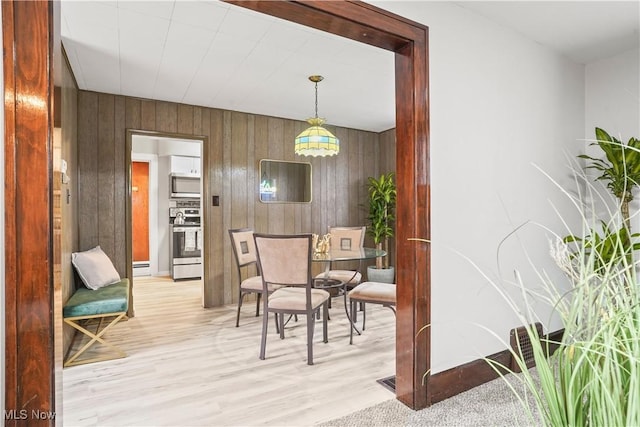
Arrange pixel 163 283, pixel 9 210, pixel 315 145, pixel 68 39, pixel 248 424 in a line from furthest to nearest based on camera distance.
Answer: pixel 163 283, pixel 315 145, pixel 68 39, pixel 248 424, pixel 9 210

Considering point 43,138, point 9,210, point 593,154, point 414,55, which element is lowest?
point 9,210

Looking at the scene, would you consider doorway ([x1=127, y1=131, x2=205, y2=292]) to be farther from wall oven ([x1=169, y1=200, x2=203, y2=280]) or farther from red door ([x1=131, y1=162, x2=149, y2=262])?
red door ([x1=131, y1=162, x2=149, y2=262])

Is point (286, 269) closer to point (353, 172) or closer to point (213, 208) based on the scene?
point (213, 208)

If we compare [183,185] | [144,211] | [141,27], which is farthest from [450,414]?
[144,211]

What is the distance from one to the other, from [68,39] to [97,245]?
213 centimetres

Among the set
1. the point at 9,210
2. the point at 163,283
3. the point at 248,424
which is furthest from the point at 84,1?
the point at 163,283

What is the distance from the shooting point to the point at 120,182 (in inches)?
164

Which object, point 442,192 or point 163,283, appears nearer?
point 442,192

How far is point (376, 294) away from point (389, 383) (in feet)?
2.71

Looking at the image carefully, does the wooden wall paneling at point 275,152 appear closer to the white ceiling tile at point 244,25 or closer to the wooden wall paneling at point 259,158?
the wooden wall paneling at point 259,158

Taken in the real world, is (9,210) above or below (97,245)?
above

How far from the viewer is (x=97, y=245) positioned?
406 cm

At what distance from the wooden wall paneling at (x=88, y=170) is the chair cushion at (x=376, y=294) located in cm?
290

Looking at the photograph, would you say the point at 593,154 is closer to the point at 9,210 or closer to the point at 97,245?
the point at 9,210
